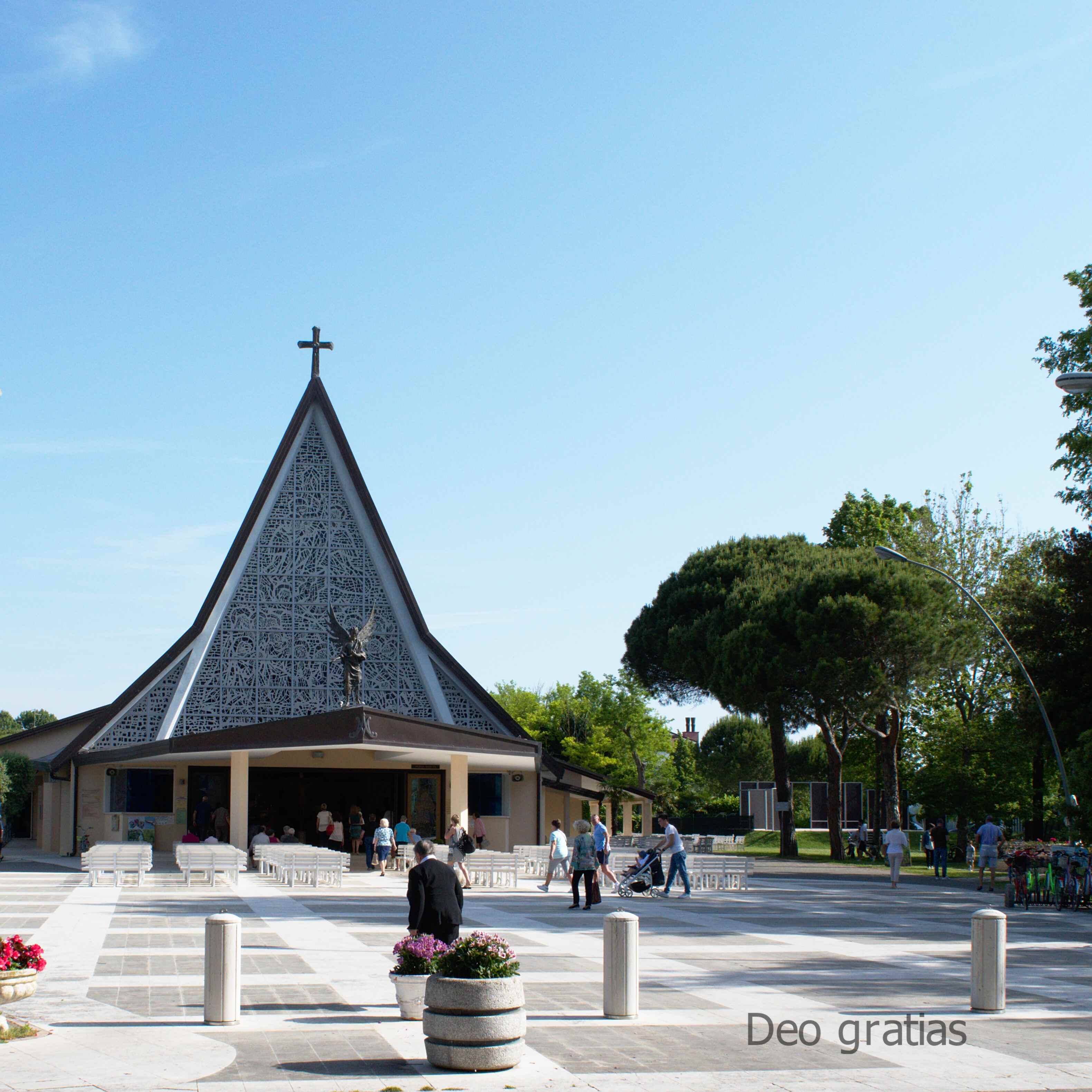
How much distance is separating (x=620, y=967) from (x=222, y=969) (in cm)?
307

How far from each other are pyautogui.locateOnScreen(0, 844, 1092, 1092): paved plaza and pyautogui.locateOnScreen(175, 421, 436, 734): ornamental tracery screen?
15.8m

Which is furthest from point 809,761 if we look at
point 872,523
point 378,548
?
point 378,548

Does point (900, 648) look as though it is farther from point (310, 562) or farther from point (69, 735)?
point (69, 735)

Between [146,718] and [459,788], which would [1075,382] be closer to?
[459,788]

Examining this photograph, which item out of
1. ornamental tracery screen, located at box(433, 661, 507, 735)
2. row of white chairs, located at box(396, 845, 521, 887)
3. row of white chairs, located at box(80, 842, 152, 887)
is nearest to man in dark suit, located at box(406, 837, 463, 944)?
row of white chairs, located at box(396, 845, 521, 887)

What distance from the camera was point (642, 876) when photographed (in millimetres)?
23484

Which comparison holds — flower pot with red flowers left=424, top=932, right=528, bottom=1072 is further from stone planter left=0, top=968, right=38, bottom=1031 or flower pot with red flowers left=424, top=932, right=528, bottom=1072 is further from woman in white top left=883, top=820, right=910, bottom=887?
woman in white top left=883, top=820, right=910, bottom=887

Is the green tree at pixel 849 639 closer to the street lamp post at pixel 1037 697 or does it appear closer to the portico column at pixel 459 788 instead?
the street lamp post at pixel 1037 697

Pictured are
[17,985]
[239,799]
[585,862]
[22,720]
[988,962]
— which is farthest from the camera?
[22,720]

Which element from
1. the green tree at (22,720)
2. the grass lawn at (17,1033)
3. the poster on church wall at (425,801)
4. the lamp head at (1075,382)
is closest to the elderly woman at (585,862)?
the lamp head at (1075,382)

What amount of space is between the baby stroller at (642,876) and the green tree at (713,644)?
68.0 ft

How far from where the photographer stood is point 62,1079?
311 inches

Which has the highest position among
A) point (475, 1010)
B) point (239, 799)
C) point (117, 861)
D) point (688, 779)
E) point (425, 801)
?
point (475, 1010)

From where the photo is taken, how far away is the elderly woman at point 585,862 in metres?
20.0
